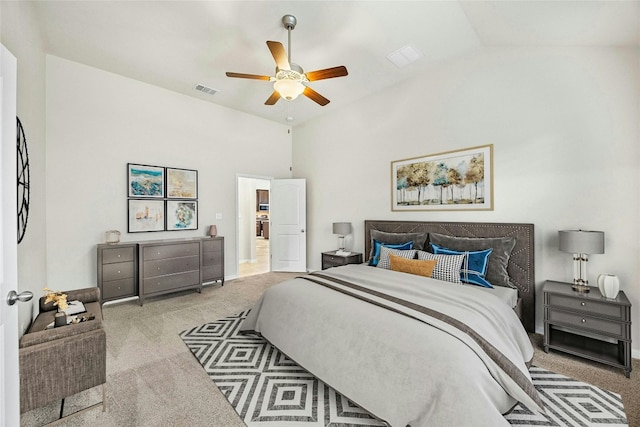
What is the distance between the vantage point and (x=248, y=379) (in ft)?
7.07

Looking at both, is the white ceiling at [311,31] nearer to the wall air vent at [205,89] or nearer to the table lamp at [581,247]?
the wall air vent at [205,89]

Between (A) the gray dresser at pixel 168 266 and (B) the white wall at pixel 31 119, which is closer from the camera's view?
(B) the white wall at pixel 31 119

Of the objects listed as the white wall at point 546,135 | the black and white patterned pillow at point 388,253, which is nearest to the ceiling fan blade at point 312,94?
the white wall at point 546,135

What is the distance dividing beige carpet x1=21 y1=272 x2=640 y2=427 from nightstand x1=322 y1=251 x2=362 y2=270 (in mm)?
1969

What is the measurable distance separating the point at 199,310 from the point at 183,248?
3.51 feet

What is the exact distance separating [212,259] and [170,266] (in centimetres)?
72

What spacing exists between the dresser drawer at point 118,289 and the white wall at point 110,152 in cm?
37

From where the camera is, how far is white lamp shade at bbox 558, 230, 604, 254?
2400mm

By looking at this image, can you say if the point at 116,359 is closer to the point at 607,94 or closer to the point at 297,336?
the point at 297,336

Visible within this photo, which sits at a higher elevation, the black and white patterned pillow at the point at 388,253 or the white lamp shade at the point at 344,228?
the white lamp shade at the point at 344,228

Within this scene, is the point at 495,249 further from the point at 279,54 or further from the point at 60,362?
the point at 60,362

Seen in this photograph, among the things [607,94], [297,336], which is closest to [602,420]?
[297,336]

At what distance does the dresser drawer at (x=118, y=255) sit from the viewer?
364 cm

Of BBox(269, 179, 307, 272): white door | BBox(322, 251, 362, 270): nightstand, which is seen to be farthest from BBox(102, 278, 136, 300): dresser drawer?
BBox(322, 251, 362, 270): nightstand
